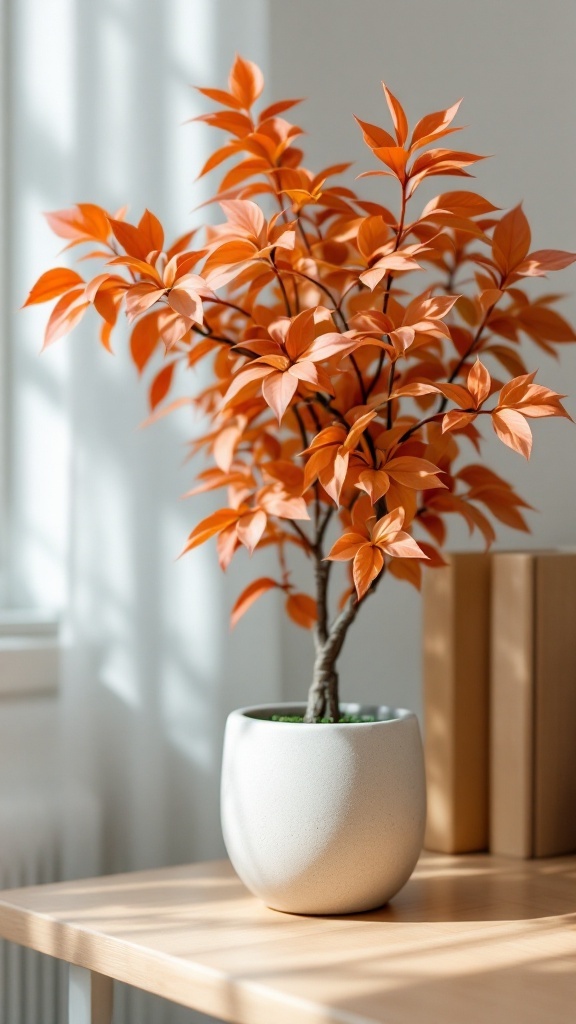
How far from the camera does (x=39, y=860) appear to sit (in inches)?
49.8

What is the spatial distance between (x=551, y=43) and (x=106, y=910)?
1053 millimetres

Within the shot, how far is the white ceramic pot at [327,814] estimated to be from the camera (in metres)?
0.93

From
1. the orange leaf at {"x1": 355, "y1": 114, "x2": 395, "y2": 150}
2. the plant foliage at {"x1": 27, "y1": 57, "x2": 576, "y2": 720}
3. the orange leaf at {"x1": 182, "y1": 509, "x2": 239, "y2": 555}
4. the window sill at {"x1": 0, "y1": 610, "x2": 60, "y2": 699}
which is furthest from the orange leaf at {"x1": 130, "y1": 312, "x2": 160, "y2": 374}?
the window sill at {"x1": 0, "y1": 610, "x2": 60, "y2": 699}

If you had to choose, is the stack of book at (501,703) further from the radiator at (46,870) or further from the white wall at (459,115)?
the radiator at (46,870)

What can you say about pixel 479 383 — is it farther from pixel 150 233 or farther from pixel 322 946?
pixel 322 946

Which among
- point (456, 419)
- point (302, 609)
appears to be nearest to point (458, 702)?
point (302, 609)

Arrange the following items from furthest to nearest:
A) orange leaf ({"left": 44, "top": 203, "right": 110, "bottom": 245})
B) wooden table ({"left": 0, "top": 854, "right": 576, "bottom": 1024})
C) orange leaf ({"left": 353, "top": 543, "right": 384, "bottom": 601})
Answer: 1. orange leaf ({"left": 44, "top": 203, "right": 110, "bottom": 245})
2. orange leaf ({"left": 353, "top": 543, "right": 384, "bottom": 601})
3. wooden table ({"left": 0, "top": 854, "right": 576, "bottom": 1024})

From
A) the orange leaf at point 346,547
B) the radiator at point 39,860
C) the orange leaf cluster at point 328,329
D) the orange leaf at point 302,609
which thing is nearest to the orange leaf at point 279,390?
the orange leaf cluster at point 328,329

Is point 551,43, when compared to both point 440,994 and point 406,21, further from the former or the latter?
point 440,994

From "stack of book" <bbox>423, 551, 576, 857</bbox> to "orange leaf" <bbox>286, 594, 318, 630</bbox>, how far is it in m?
0.13

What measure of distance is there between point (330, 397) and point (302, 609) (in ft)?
0.71

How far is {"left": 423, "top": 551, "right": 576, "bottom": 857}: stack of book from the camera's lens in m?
1.15

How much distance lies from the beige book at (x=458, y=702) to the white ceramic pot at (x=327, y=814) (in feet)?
0.73

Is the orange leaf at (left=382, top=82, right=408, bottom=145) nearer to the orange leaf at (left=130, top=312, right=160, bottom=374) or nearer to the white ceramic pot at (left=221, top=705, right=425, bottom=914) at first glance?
the orange leaf at (left=130, top=312, right=160, bottom=374)
